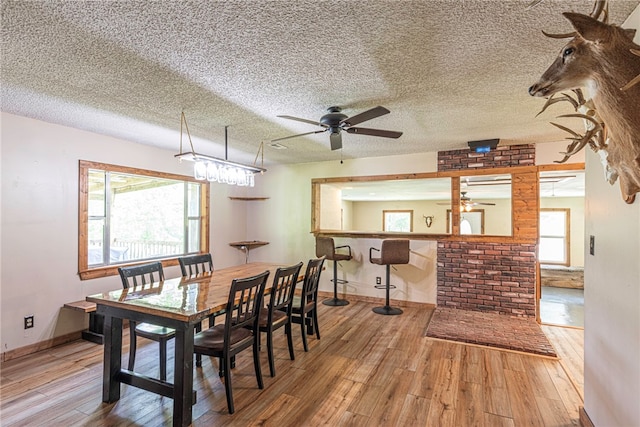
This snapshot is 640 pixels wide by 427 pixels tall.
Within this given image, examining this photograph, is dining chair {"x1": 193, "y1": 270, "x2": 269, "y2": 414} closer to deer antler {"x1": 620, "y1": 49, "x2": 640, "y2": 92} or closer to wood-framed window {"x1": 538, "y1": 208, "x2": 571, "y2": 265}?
deer antler {"x1": 620, "y1": 49, "x2": 640, "y2": 92}

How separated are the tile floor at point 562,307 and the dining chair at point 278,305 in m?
3.69

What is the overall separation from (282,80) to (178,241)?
3661 millimetres

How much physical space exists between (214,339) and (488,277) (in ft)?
12.5

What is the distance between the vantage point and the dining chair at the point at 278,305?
270 centimetres

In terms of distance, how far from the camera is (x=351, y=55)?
196cm

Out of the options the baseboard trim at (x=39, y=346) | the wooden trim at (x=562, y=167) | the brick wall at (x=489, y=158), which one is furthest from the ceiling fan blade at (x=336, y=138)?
the baseboard trim at (x=39, y=346)

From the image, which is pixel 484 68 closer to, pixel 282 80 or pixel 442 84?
pixel 442 84

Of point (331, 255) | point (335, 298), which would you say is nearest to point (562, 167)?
point (331, 255)

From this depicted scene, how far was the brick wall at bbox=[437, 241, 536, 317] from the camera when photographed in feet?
13.9

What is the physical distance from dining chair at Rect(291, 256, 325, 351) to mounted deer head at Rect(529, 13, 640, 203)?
242 cm

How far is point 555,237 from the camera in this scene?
8.48m

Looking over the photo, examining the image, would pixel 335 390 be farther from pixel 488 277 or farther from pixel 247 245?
pixel 247 245

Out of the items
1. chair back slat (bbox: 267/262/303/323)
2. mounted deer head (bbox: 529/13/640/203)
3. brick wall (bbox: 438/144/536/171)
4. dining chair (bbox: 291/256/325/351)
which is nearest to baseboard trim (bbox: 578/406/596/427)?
mounted deer head (bbox: 529/13/640/203)

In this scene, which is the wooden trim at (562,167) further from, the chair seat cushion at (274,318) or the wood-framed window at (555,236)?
the wood-framed window at (555,236)
